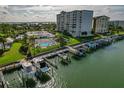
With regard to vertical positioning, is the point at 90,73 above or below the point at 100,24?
below

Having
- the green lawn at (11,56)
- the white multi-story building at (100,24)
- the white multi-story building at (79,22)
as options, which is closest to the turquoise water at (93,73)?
the green lawn at (11,56)

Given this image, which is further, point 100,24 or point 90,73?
point 100,24

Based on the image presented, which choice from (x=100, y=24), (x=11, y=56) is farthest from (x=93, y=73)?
(x=100, y=24)

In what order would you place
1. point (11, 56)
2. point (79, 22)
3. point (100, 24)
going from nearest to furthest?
point (11, 56), point (79, 22), point (100, 24)

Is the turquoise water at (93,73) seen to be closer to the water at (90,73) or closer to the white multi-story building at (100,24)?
the water at (90,73)

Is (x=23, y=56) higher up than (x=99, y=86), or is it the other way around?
(x=23, y=56)

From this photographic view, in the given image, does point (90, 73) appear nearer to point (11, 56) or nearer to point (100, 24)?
point (11, 56)
